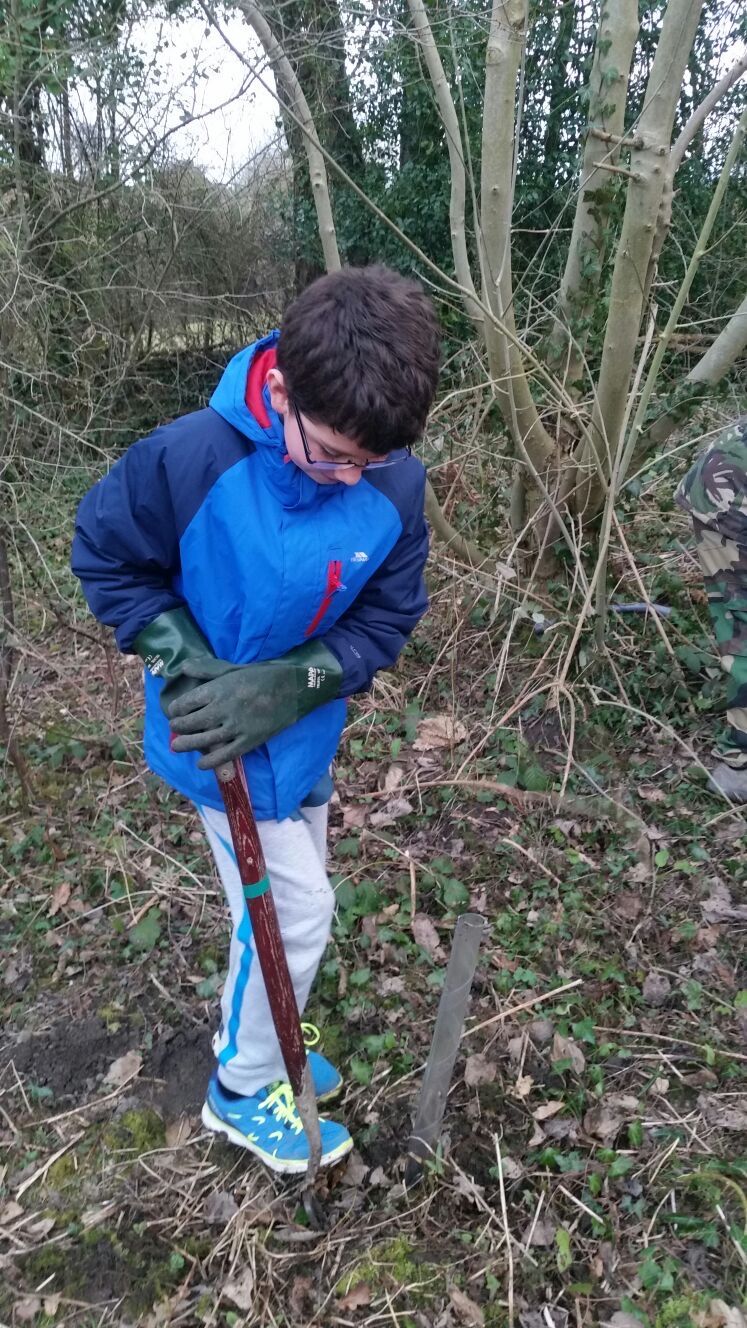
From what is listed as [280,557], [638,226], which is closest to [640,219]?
[638,226]

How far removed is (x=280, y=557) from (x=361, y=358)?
42 centimetres

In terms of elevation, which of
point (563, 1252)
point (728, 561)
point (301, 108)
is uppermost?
point (301, 108)

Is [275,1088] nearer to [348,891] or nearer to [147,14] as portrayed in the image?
[348,891]

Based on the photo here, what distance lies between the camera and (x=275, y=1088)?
2189 mm

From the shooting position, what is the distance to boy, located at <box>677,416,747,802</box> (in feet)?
10.9

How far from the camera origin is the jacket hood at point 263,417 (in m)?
1.58

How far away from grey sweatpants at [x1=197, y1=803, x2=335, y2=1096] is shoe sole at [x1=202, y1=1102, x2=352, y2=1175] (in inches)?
10.4

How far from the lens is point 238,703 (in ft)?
5.29

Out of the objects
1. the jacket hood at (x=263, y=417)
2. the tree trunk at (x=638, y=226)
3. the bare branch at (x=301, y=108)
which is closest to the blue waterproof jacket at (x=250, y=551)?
the jacket hood at (x=263, y=417)

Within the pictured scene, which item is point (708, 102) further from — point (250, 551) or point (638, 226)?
point (250, 551)

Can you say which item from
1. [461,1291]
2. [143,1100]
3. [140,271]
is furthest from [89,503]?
[140,271]

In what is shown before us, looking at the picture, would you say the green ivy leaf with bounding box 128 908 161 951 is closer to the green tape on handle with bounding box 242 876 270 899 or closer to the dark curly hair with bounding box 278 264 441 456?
the green tape on handle with bounding box 242 876 270 899

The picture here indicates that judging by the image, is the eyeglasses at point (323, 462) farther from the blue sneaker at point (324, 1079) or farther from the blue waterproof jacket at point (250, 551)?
the blue sneaker at point (324, 1079)

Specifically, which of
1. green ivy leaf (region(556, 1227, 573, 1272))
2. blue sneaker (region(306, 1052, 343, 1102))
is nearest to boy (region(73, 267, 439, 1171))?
blue sneaker (region(306, 1052, 343, 1102))
